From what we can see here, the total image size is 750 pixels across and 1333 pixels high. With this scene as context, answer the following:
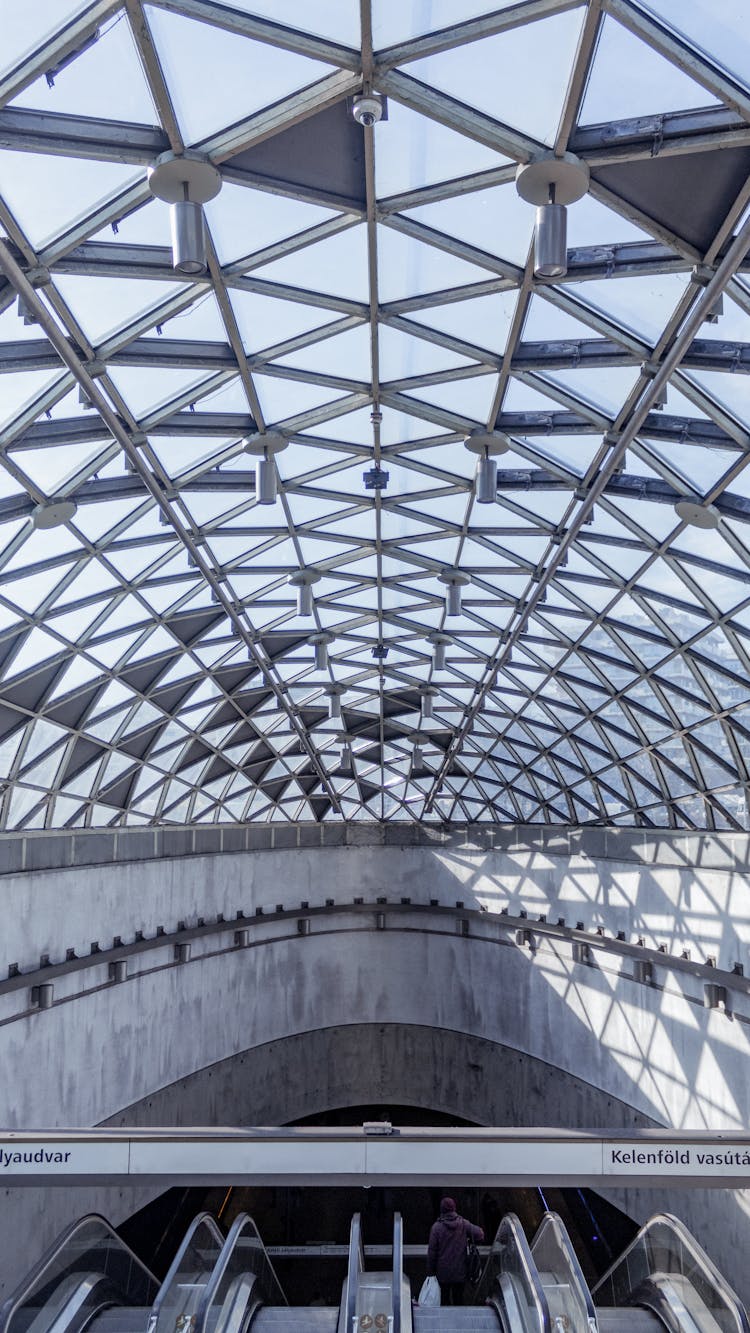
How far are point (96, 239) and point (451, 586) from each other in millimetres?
18318

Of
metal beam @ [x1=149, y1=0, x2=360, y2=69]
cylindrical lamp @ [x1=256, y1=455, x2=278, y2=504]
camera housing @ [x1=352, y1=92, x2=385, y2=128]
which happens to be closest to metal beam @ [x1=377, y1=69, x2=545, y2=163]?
camera housing @ [x1=352, y1=92, x2=385, y2=128]

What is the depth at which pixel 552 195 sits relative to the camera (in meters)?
14.3

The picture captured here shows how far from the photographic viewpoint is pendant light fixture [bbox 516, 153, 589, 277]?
1337 centimetres

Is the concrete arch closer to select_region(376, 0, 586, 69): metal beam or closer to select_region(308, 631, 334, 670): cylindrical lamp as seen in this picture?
select_region(308, 631, 334, 670): cylindrical lamp

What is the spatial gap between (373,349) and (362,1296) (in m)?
16.7

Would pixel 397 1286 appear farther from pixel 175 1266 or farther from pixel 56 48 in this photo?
pixel 56 48

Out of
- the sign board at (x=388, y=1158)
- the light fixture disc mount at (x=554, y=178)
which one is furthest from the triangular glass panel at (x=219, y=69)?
the sign board at (x=388, y=1158)

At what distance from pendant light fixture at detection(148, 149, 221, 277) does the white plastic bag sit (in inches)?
640

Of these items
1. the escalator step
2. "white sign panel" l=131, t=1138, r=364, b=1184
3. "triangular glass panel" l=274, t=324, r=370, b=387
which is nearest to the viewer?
the escalator step

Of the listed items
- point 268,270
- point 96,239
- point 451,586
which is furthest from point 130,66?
point 451,586

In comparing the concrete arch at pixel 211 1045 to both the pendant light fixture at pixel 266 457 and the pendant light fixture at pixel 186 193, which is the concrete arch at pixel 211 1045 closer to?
the pendant light fixture at pixel 266 457

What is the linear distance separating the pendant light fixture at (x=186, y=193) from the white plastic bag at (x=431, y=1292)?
16.3 metres

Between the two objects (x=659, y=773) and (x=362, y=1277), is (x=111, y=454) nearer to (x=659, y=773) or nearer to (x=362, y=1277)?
(x=362, y=1277)

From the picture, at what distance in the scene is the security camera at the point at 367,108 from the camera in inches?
516
